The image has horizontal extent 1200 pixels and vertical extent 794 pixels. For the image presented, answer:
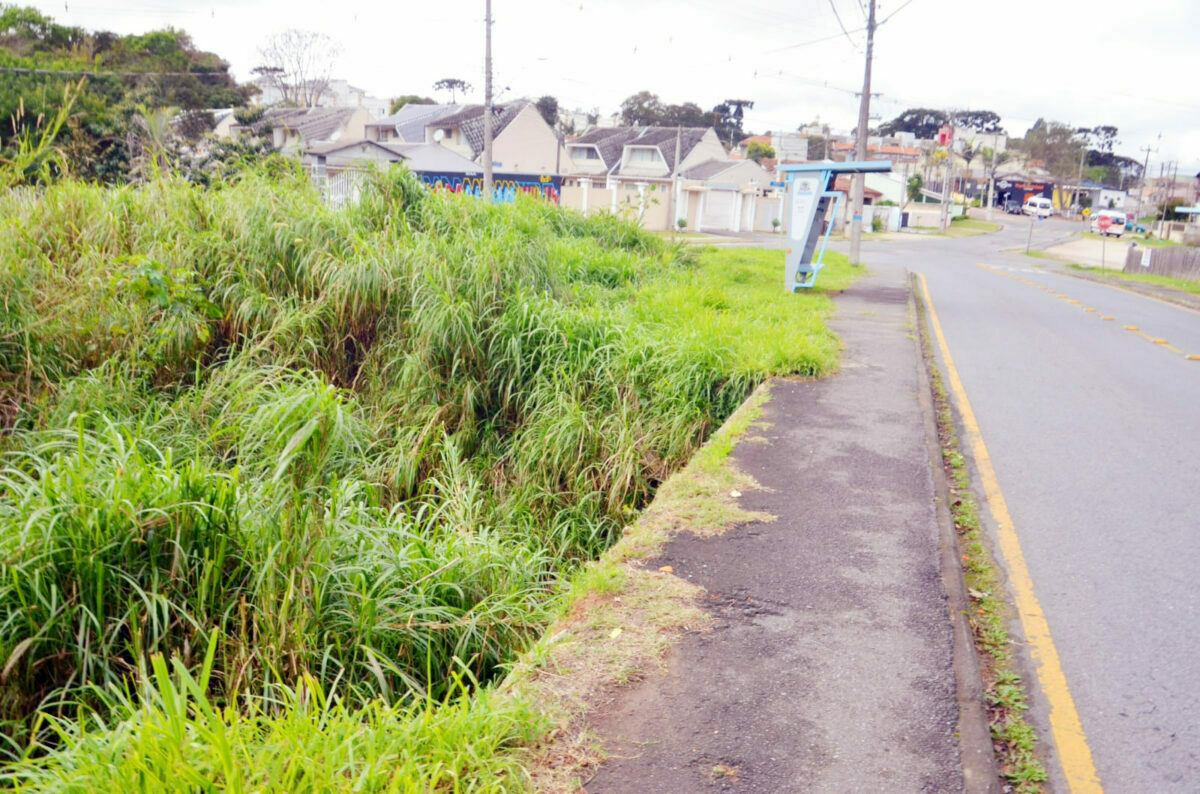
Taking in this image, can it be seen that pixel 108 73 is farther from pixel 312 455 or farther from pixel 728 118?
pixel 728 118

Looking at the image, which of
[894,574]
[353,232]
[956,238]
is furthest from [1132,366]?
[956,238]

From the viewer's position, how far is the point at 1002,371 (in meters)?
11.1

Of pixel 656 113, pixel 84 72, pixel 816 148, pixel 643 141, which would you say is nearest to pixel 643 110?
pixel 656 113

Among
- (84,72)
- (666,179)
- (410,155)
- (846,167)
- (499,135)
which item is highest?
(84,72)

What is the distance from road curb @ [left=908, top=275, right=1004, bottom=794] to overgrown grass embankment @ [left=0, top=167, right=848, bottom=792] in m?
1.59

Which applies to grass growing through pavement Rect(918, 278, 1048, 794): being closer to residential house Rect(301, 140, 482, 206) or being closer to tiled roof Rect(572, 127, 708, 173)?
residential house Rect(301, 140, 482, 206)

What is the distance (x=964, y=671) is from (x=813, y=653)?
2.04ft

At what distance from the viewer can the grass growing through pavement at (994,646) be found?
337cm

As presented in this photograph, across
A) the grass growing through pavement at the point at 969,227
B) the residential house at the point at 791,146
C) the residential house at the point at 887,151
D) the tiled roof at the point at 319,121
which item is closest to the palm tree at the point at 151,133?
the tiled roof at the point at 319,121

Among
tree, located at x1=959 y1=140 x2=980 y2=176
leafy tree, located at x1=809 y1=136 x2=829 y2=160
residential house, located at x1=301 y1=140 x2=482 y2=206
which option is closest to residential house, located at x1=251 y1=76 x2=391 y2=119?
residential house, located at x1=301 y1=140 x2=482 y2=206

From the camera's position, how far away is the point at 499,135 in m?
52.3

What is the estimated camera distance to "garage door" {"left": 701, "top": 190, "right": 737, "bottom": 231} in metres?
58.9

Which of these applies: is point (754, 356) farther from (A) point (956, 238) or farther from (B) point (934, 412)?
(A) point (956, 238)

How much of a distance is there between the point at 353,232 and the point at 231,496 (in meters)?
6.10
